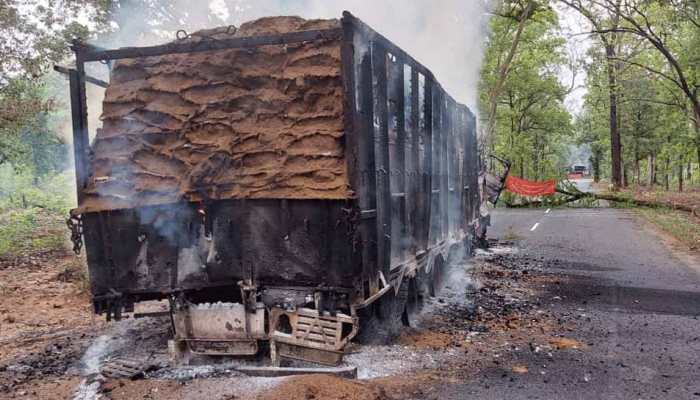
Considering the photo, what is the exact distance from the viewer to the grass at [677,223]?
13610 mm

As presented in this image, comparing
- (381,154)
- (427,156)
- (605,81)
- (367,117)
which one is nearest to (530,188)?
(605,81)

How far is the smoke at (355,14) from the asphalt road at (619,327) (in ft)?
17.7

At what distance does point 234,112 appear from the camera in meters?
4.93

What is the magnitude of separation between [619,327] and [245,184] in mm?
4408

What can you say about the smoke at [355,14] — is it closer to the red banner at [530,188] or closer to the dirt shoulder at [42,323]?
the dirt shoulder at [42,323]

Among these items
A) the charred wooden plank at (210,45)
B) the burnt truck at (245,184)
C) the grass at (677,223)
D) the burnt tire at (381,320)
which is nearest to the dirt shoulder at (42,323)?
the burnt truck at (245,184)

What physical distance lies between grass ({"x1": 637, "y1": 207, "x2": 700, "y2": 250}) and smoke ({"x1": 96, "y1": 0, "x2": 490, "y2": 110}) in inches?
282

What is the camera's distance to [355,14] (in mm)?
11906

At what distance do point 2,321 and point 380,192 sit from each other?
530cm

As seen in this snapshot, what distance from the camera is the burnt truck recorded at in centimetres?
457

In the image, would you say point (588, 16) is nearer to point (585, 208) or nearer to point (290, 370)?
point (585, 208)

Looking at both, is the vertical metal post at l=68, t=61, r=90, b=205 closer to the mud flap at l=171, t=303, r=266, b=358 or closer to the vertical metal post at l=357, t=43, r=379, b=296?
the mud flap at l=171, t=303, r=266, b=358

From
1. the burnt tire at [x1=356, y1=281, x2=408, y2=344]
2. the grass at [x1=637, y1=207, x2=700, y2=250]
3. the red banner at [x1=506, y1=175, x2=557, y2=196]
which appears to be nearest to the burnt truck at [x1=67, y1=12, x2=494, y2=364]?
the burnt tire at [x1=356, y1=281, x2=408, y2=344]

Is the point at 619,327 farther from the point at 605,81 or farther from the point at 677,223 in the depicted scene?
the point at 605,81
